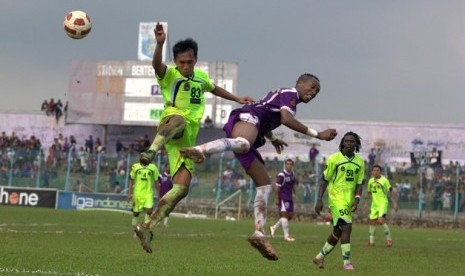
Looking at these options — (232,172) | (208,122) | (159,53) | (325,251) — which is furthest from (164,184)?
(208,122)

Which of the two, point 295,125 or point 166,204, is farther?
point 166,204

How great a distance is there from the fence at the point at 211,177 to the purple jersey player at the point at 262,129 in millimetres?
31743

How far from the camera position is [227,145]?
11.6 metres

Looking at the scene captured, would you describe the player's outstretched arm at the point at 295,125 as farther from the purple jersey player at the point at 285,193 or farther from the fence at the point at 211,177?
the fence at the point at 211,177

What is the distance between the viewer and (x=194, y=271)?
47.0 feet

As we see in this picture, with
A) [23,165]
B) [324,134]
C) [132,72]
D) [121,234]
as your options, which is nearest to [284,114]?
[324,134]

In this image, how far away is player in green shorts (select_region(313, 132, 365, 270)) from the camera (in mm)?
17797

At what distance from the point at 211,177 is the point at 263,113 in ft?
112

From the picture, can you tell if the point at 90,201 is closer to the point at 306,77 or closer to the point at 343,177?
A: the point at 343,177

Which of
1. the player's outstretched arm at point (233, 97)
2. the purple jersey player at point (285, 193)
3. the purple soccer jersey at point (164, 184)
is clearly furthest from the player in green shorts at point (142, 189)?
the player's outstretched arm at point (233, 97)

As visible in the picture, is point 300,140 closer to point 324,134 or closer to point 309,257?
point 309,257

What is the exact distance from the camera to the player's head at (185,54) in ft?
40.7

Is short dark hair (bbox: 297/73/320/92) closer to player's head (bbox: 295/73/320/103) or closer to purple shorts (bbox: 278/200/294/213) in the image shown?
player's head (bbox: 295/73/320/103)

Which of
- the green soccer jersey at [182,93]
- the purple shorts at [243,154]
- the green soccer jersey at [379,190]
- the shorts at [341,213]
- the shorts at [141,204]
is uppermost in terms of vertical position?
the green soccer jersey at [182,93]
